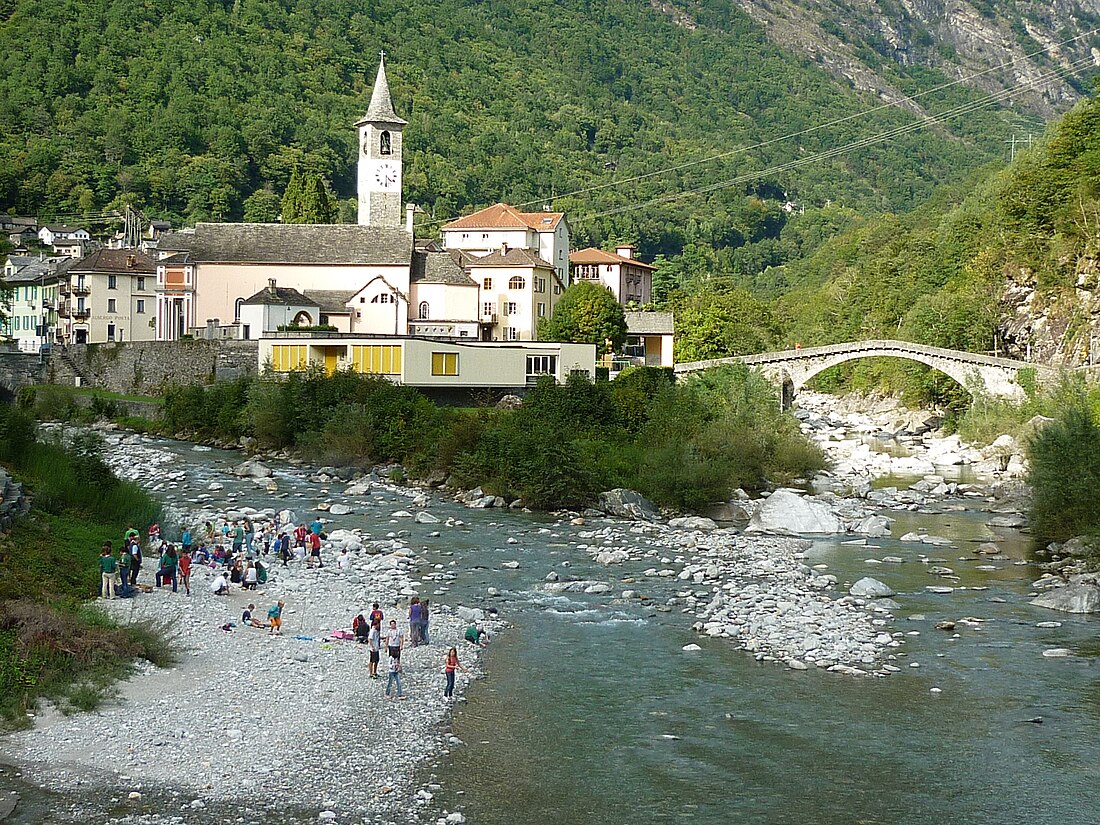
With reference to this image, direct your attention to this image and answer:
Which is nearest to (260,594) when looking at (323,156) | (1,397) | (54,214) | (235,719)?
(235,719)

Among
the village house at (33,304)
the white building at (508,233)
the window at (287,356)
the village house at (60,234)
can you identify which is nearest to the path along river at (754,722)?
the window at (287,356)

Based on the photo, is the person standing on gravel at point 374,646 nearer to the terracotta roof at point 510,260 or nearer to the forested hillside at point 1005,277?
the forested hillside at point 1005,277

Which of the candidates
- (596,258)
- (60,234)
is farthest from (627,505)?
(60,234)

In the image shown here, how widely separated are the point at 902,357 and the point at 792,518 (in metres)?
37.3

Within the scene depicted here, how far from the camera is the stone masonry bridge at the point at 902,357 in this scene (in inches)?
2516

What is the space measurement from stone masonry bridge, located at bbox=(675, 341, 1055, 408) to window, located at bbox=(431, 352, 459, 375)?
51.0 feet

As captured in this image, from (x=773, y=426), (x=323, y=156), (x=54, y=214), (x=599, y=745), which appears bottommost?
(x=599, y=745)

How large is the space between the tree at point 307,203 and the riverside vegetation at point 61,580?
196 ft

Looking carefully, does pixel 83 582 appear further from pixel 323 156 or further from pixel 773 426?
pixel 323 156

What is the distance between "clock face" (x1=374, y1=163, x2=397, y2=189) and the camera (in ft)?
281

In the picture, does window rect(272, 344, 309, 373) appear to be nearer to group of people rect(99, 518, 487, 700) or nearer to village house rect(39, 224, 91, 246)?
group of people rect(99, 518, 487, 700)

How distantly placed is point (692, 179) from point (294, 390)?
14571 cm

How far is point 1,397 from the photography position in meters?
61.4

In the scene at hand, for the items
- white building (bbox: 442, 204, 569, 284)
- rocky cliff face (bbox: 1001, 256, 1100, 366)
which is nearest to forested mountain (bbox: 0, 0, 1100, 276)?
white building (bbox: 442, 204, 569, 284)
